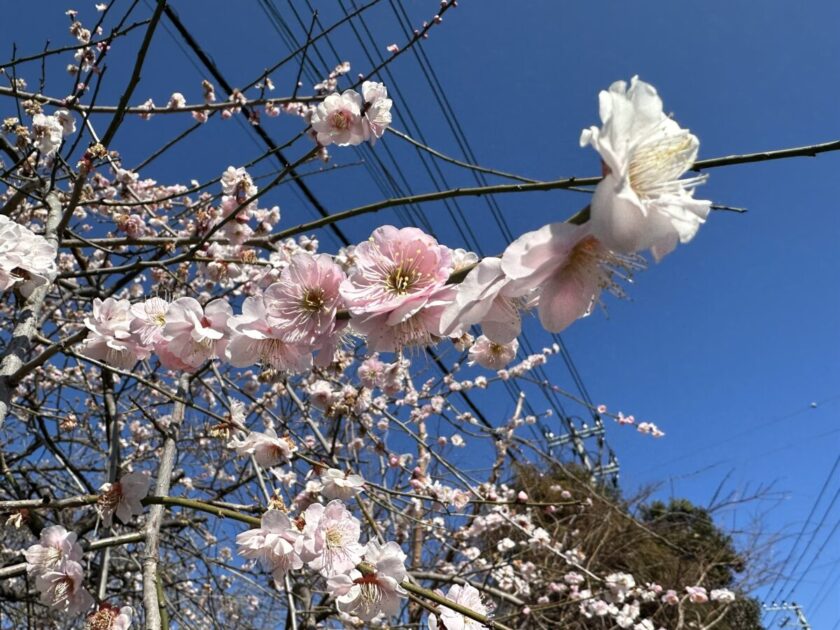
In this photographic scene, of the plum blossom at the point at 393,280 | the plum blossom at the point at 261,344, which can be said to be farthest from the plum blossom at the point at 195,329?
the plum blossom at the point at 393,280

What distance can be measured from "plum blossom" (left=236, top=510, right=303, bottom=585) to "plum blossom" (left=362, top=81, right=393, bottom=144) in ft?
4.19

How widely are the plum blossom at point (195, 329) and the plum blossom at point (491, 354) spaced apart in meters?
0.68

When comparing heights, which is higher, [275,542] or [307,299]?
[307,299]

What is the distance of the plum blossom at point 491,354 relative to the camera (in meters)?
1.44

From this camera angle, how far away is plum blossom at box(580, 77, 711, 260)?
0.54 m

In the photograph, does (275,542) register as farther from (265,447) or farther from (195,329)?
(195,329)

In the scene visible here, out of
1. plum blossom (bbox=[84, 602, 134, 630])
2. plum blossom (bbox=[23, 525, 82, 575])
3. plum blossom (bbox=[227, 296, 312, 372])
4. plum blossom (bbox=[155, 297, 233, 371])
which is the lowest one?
plum blossom (bbox=[84, 602, 134, 630])

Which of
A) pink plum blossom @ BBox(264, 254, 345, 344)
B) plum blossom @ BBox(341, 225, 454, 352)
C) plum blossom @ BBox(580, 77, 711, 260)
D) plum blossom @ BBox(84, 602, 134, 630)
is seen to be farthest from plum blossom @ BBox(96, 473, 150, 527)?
plum blossom @ BBox(580, 77, 711, 260)

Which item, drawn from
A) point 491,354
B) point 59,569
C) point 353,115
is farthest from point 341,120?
point 59,569

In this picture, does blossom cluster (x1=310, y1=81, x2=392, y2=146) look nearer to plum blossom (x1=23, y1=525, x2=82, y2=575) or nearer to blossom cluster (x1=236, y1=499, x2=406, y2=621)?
blossom cluster (x1=236, y1=499, x2=406, y2=621)

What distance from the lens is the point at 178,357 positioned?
1104 mm

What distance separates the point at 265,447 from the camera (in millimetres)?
1666

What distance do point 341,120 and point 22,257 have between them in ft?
3.46

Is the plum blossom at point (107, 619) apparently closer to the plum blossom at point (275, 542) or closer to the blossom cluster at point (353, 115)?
the plum blossom at point (275, 542)
